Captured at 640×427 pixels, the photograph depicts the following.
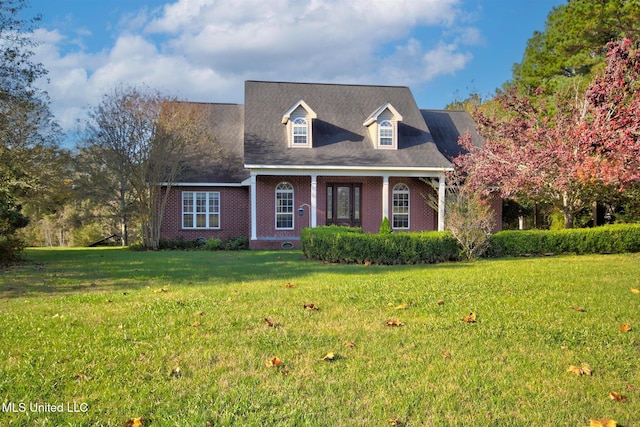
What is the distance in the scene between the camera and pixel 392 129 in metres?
21.4

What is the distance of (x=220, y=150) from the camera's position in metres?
22.4

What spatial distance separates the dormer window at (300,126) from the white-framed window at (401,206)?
4.48 m

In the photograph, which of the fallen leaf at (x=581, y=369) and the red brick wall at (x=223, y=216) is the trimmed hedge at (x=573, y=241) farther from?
the red brick wall at (x=223, y=216)

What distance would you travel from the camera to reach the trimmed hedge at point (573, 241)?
14719mm

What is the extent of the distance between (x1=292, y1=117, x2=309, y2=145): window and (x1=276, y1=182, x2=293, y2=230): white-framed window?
1.90 metres

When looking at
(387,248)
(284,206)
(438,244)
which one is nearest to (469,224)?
(438,244)

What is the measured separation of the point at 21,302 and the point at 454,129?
21316 millimetres

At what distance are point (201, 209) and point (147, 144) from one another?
379cm

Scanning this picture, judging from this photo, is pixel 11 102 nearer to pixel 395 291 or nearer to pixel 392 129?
pixel 395 291

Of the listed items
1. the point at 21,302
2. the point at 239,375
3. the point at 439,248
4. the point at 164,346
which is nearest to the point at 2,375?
the point at 164,346

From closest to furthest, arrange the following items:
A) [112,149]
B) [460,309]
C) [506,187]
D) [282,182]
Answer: [460,309]
[506,187]
[112,149]
[282,182]

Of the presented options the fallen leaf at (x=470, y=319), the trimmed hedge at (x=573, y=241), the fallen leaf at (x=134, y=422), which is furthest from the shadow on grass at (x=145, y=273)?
the fallen leaf at (x=134, y=422)

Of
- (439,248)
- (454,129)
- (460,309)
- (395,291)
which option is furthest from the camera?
(454,129)

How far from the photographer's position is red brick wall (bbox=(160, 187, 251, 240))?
21.5 metres
